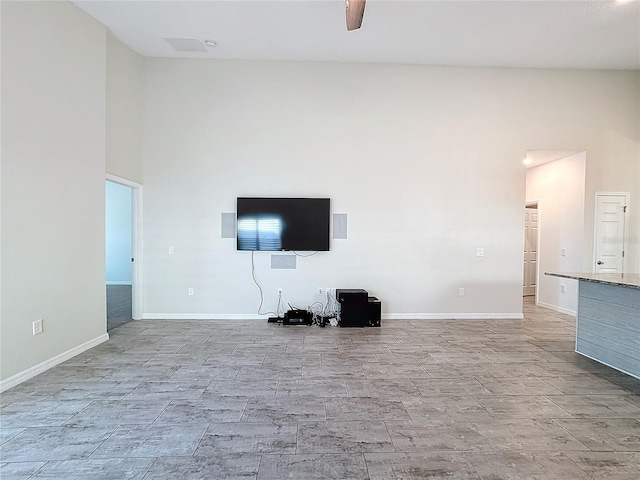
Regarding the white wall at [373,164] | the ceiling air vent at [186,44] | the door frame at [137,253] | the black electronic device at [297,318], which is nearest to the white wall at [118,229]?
the door frame at [137,253]

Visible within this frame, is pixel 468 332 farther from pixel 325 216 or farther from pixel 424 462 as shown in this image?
pixel 424 462

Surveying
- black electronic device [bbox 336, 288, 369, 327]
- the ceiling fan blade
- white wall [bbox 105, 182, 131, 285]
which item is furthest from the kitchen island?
white wall [bbox 105, 182, 131, 285]

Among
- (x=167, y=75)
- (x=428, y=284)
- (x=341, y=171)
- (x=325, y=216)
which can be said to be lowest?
(x=428, y=284)

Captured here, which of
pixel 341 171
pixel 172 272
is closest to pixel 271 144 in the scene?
pixel 341 171

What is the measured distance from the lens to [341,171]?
516cm

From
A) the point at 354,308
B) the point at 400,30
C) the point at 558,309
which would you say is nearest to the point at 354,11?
the point at 400,30

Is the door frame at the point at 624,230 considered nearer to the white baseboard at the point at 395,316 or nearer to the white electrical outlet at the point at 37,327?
the white baseboard at the point at 395,316

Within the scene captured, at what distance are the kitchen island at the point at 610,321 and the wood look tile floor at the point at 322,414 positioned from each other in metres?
0.16

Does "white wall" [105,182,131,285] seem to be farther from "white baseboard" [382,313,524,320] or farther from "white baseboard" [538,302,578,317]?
"white baseboard" [538,302,578,317]

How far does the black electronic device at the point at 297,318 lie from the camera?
16.0ft

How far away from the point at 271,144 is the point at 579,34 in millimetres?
4486

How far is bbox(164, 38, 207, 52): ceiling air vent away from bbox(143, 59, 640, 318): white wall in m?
0.30

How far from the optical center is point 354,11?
2639 millimetres

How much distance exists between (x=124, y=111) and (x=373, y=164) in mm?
3757
